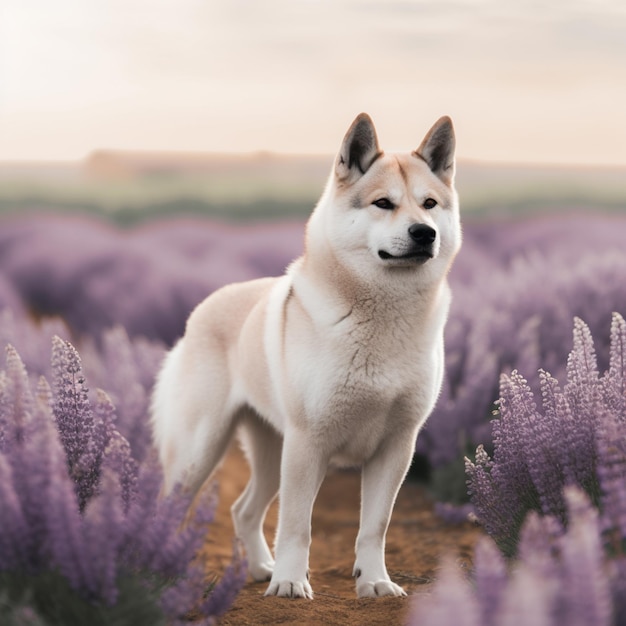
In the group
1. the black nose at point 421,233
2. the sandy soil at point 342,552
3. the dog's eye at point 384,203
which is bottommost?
the sandy soil at point 342,552

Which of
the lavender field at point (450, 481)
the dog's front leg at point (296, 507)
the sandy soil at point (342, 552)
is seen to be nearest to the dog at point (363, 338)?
the dog's front leg at point (296, 507)

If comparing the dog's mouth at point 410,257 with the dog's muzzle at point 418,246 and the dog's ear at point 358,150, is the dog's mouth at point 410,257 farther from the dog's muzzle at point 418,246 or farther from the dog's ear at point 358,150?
the dog's ear at point 358,150

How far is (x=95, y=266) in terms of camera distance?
12109mm

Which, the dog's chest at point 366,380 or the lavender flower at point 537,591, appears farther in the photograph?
the dog's chest at point 366,380

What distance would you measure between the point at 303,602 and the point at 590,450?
1.06 meters

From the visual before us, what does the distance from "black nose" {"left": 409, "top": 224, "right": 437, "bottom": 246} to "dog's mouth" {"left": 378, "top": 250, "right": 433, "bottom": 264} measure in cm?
4

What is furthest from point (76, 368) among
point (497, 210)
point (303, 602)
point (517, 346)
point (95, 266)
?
point (497, 210)

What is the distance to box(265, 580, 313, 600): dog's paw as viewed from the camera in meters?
3.12

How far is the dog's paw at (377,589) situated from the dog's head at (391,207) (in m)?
1.08

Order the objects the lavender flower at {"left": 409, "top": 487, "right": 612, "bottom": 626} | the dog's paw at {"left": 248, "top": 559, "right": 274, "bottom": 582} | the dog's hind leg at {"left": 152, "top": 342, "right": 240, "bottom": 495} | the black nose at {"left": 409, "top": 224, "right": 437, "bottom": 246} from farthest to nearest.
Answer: the dog's paw at {"left": 248, "top": 559, "right": 274, "bottom": 582} → the dog's hind leg at {"left": 152, "top": 342, "right": 240, "bottom": 495} → the black nose at {"left": 409, "top": 224, "right": 437, "bottom": 246} → the lavender flower at {"left": 409, "top": 487, "right": 612, "bottom": 626}

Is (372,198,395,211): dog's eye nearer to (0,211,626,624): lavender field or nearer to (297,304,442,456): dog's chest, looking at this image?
(297,304,442,456): dog's chest

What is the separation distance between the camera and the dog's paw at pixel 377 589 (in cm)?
317

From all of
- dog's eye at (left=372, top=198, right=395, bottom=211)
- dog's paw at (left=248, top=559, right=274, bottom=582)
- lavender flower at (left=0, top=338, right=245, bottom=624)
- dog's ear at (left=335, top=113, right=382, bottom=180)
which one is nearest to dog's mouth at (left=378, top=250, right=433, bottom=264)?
dog's eye at (left=372, top=198, right=395, bottom=211)

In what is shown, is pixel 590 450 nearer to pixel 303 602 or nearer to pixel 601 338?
pixel 303 602
